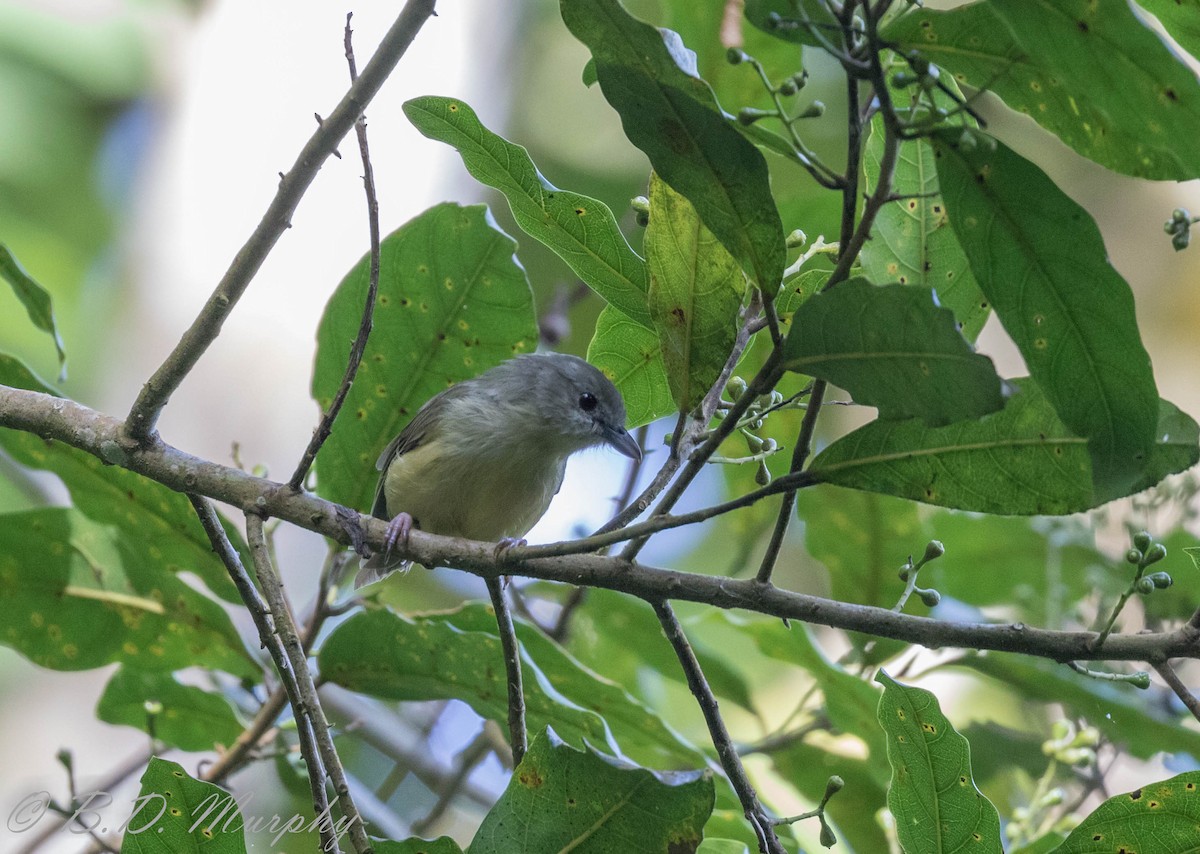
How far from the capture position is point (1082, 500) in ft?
5.69

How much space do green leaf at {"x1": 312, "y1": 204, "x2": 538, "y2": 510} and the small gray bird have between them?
13.7 inches

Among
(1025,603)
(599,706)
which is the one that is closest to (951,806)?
(599,706)

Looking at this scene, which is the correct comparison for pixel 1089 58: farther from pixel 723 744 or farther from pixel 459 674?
pixel 459 674

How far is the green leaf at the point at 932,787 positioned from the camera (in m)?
1.97

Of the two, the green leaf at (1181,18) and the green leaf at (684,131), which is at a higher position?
the green leaf at (1181,18)

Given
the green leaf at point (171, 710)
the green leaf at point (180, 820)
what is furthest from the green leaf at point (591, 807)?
the green leaf at point (171, 710)

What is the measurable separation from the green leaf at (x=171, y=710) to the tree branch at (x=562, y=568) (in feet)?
3.61

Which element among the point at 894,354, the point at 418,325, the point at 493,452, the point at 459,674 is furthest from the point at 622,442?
Result: the point at 894,354

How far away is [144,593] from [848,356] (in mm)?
2274

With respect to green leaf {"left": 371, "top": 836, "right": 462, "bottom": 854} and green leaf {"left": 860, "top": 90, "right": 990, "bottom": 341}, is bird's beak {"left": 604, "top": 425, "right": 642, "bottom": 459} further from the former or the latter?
green leaf {"left": 371, "top": 836, "right": 462, "bottom": 854}

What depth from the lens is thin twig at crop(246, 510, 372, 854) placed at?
1.86 m

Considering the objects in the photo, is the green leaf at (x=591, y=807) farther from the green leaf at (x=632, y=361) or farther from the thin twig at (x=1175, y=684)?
the green leaf at (x=632, y=361)

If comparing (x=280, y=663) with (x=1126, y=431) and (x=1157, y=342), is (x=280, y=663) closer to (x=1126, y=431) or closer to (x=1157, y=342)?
(x=1126, y=431)

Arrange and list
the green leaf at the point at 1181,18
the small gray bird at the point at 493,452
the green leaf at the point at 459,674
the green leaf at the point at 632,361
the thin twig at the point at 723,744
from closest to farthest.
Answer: the green leaf at the point at 1181,18 → the thin twig at the point at 723,744 → the green leaf at the point at 632,361 → the green leaf at the point at 459,674 → the small gray bird at the point at 493,452
